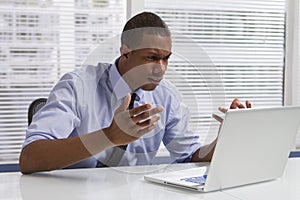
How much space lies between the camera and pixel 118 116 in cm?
140

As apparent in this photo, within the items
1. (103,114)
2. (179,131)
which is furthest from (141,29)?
(179,131)

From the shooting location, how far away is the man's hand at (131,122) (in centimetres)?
135

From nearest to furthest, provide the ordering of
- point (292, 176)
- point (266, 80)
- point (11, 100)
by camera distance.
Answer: point (292, 176) → point (11, 100) → point (266, 80)

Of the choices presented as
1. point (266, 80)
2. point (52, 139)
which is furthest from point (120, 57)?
point (266, 80)

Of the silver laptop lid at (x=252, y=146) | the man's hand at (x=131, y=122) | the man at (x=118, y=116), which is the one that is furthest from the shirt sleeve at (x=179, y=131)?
the man's hand at (x=131, y=122)

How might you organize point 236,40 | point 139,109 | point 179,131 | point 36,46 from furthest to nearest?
1. point 236,40
2. point 36,46
3. point 179,131
4. point 139,109

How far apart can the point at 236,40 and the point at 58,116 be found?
1785 millimetres

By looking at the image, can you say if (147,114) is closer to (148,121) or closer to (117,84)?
(148,121)

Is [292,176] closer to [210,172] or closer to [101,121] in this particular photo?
[210,172]

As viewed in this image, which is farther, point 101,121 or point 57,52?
point 57,52

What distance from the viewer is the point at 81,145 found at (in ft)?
5.16

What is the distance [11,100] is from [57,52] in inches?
14.3

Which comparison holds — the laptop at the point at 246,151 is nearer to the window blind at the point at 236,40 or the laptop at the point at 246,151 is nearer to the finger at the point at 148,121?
the finger at the point at 148,121

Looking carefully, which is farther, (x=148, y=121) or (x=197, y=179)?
(x=197, y=179)
